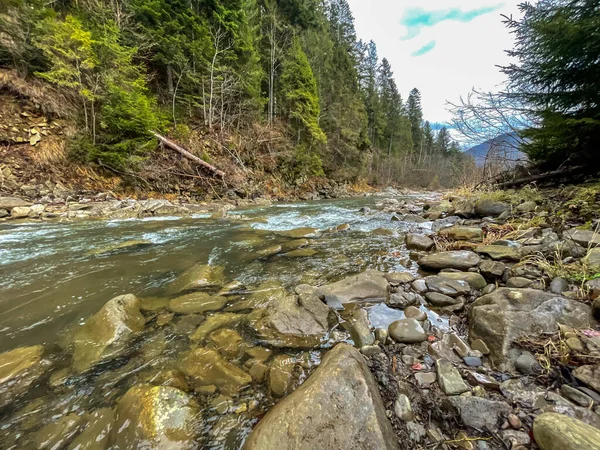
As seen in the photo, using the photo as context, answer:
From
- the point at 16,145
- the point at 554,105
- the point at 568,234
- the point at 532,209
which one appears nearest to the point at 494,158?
the point at 554,105

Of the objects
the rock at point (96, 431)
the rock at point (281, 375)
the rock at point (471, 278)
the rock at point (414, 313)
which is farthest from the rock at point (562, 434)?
the rock at point (96, 431)

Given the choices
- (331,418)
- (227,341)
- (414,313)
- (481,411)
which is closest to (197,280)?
(227,341)

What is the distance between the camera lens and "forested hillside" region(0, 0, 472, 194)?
8367 millimetres

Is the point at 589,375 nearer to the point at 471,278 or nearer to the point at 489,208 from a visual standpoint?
the point at 471,278

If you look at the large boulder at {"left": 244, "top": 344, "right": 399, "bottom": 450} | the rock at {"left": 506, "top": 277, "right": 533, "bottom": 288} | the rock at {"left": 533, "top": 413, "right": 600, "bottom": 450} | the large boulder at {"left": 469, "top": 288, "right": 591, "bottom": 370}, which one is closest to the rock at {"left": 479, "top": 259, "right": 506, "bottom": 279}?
the rock at {"left": 506, "top": 277, "right": 533, "bottom": 288}

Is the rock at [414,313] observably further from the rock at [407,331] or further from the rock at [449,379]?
the rock at [449,379]

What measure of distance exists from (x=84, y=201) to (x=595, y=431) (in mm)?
10556

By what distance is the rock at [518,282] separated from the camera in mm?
2071

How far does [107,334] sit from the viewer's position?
6.13 ft

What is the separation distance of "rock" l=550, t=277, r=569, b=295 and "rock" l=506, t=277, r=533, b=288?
14 centimetres

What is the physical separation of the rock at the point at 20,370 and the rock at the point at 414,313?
2.66 meters

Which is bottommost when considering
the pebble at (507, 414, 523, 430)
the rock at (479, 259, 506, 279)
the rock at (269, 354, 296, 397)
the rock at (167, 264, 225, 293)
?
the rock at (269, 354, 296, 397)

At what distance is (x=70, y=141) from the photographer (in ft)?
27.8

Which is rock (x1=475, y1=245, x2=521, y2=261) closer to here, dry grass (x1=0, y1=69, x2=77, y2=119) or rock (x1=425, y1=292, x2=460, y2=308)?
rock (x1=425, y1=292, x2=460, y2=308)
